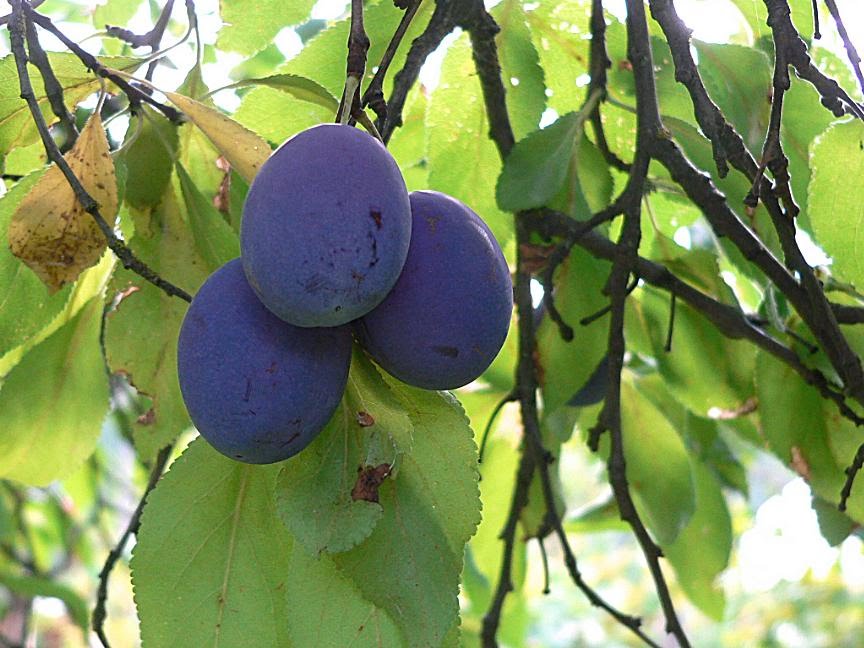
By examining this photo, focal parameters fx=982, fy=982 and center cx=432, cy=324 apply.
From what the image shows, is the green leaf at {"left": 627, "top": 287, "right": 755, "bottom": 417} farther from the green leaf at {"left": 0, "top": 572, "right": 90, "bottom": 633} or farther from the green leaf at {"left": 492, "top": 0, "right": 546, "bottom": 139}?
the green leaf at {"left": 0, "top": 572, "right": 90, "bottom": 633}

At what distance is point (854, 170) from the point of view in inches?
31.2

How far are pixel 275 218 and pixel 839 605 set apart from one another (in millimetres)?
3943

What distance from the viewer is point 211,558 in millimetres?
714

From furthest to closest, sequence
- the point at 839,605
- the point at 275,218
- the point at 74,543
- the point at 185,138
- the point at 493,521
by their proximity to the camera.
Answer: the point at 839,605 < the point at 74,543 < the point at 493,521 < the point at 185,138 < the point at 275,218

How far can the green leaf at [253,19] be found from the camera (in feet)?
3.17

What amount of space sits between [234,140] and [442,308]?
0.82 ft

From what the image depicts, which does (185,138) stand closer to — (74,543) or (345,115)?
(345,115)

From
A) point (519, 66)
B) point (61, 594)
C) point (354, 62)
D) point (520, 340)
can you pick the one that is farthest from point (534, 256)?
point (61, 594)

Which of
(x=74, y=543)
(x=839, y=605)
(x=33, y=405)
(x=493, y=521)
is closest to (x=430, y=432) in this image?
(x=33, y=405)

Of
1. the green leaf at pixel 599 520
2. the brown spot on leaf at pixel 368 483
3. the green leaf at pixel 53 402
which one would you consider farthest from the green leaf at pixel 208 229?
the green leaf at pixel 599 520

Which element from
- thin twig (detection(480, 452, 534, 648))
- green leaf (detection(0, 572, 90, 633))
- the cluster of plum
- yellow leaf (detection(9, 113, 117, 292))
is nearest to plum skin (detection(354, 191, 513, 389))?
the cluster of plum

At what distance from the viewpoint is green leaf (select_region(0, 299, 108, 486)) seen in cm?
100

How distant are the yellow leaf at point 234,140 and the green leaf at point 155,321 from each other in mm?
150

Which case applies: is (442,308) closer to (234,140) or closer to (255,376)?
(255,376)
